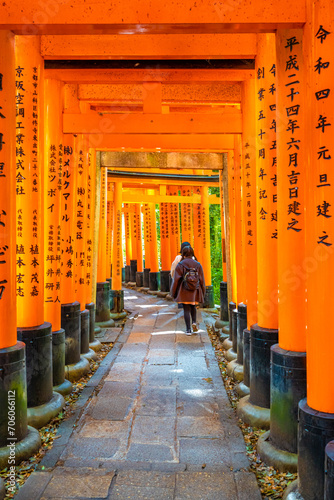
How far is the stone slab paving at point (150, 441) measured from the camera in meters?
3.13

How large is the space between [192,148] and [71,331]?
330 centimetres

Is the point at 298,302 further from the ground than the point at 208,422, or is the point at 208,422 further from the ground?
the point at 298,302

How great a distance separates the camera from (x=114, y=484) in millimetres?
3189

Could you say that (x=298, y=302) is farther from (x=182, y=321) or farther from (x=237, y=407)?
(x=182, y=321)

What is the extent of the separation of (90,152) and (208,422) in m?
5.40

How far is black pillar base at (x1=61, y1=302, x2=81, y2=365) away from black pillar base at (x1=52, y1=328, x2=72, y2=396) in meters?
0.79

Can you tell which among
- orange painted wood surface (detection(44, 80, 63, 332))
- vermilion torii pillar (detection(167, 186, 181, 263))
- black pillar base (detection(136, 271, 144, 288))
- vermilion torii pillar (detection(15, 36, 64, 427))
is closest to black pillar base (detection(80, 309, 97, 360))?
orange painted wood surface (detection(44, 80, 63, 332))

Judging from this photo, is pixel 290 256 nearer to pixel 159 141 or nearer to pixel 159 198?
pixel 159 141

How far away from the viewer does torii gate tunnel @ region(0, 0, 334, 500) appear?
2.79 m

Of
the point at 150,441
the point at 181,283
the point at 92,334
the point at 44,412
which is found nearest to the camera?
the point at 150,441

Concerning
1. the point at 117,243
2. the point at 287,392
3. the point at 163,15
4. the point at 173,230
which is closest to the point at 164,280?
the point at 173,230

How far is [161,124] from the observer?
5.84 meters

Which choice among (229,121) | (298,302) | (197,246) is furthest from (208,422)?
(197,246)

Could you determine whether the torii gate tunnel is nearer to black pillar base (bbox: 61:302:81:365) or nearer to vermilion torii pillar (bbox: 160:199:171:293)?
black pillar base (bbox: 61:302:81:365)
